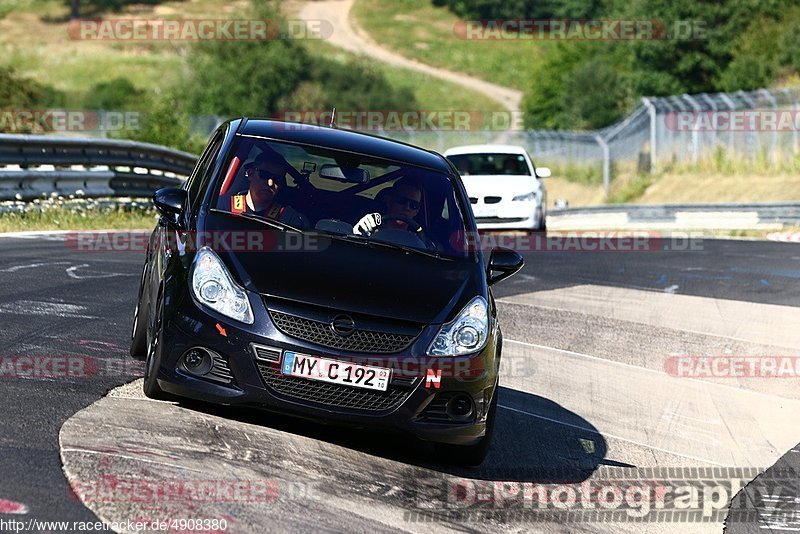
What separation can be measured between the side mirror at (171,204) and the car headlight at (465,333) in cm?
171

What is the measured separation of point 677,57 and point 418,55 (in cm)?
4818

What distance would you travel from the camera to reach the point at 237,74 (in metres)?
81.7

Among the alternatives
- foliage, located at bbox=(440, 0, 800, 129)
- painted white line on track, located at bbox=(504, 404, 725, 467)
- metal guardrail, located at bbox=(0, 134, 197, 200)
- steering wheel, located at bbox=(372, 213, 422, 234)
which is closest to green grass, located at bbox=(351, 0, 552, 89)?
foliage, located at bbox=(440, 0, 800, 129)

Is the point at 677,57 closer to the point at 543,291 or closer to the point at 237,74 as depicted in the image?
the point at 237,74

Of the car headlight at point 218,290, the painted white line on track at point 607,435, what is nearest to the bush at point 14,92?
the painted white line on track at point 607,435

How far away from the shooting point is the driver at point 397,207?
7.10m

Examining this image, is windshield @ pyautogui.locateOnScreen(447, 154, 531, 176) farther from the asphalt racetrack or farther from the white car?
the asphalt racetrack

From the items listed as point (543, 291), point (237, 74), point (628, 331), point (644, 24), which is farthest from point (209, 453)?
point (237, 74)

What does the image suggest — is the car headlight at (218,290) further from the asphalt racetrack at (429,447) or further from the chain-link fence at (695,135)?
the chain-link fence at (695,135)

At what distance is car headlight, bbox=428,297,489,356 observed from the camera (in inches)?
247

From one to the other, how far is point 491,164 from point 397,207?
15.2 metres

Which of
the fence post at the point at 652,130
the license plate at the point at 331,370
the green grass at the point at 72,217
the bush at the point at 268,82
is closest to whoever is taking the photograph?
the license plate at the point at 331,370

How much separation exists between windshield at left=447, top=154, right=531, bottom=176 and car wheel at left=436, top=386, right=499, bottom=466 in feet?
50.8

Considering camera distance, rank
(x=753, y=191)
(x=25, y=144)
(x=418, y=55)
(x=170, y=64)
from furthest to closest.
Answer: (x=418, y=55), (x=170, y=64), (x=753, y=191), (x=25, y=144)
